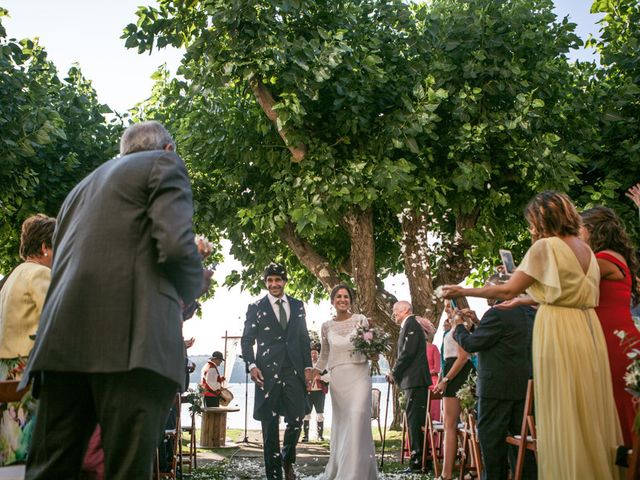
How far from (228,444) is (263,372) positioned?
24.5 ft

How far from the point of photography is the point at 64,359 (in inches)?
108

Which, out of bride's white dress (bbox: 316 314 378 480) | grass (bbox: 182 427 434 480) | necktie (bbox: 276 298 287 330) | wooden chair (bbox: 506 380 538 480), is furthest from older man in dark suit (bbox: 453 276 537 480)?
grass (bbox: 182 427 434 480)

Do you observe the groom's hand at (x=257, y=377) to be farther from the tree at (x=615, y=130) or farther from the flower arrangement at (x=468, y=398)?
the tree at (x=615, y=130)

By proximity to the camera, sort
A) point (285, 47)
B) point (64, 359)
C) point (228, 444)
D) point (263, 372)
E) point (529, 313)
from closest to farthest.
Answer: point (64, 359) → point (529, 313) → point (263, 372) → point (285, 47) → point (228, 444)

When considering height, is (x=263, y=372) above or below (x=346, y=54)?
below

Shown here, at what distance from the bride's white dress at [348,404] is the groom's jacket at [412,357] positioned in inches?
56.4

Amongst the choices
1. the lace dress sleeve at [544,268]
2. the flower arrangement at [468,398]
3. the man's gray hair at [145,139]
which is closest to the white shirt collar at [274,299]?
the flower arrangement at [468,398]

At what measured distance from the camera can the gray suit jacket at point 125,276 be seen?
109 inches

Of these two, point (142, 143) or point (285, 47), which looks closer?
point (142, 143)

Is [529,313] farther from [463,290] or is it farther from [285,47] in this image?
[285,47]

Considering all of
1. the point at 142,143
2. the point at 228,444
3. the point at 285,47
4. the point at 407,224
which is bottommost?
the point at 228,444

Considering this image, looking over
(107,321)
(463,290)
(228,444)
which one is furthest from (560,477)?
(228,444)

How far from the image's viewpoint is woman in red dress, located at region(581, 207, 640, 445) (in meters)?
4.93

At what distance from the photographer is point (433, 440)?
30.5ft
